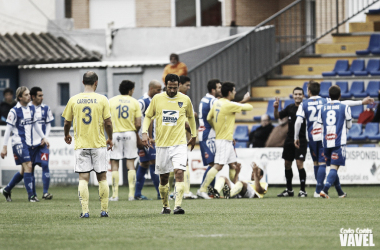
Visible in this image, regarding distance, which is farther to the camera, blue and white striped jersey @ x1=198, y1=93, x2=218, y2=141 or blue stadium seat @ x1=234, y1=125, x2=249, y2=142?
blue stadium seat @ x1=234, y1=125, x2=249, y2=142

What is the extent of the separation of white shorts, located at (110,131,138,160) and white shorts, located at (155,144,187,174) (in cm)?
368

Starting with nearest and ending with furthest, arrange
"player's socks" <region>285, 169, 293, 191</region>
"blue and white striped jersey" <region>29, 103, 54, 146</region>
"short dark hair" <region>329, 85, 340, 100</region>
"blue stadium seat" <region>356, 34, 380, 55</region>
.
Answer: "short dark hair" <region>329, 85, 340, 100</region> < "blue and white striped jersey" <region>29, 103, 54, 146</region> < "player's socks" <region>285, 169, 293, 191</region> < "blue stadium seat" <region>356, 34, 380, 55</region>

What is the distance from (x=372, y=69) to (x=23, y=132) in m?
12.3

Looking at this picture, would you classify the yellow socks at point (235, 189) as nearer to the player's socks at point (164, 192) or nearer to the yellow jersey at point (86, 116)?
the player's socks at point (164, 192)

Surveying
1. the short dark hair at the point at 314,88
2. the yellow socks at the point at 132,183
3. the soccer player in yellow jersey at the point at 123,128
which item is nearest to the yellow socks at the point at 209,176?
the yellow socks at the point at 132,183

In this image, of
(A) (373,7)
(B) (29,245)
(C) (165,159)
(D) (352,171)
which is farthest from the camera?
(A) (373,7)

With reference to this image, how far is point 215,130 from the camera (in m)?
14.0

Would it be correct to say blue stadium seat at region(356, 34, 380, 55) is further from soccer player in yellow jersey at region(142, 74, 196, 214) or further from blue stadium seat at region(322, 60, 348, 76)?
soccer player in yellow jersey at region(142, 74, 196, 214)

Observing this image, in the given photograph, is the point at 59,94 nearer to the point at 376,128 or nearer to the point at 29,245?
the point at 376,128

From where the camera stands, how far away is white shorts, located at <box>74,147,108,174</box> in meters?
9.58

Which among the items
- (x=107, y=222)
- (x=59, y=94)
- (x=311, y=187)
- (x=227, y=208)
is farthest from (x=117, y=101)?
(x=59, y=94)

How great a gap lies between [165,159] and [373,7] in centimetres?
1755

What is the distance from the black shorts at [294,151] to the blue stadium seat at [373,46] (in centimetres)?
926

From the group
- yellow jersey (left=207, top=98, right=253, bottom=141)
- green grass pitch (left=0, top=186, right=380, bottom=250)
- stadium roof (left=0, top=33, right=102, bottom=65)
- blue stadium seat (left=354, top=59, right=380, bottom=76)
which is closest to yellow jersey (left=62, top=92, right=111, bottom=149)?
green grass pitch (left=0, top=186, right=380, bottom=250)
